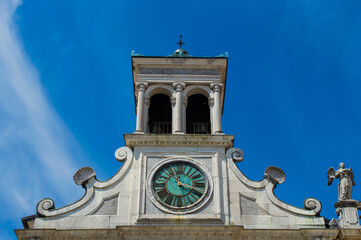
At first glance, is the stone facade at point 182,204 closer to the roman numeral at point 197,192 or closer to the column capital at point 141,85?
the roman numeral at point 197,192

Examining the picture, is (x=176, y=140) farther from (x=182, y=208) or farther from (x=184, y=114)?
(x=182, y=208)

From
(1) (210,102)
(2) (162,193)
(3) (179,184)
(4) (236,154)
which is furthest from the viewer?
(1) (210,102)

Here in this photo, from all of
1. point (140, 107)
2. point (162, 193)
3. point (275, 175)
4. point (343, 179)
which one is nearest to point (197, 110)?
point (140, 107)

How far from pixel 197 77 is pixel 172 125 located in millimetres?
2158

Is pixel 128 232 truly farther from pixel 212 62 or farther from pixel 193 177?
pixel 212 62

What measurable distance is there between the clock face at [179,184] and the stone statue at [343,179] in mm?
3955

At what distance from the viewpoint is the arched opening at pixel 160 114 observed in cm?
2283

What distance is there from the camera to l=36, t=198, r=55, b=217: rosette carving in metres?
19.2

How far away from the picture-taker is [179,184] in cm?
1962

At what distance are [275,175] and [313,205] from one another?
153 cm

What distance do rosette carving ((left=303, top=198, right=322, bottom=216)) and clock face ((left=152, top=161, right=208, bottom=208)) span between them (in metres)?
3.12

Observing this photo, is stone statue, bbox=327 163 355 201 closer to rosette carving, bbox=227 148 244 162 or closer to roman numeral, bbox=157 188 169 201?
rosette carving, bbox=227 148 244 162

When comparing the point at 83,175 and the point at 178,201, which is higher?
the point at 83,175

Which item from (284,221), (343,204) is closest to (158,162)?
(284,221)
